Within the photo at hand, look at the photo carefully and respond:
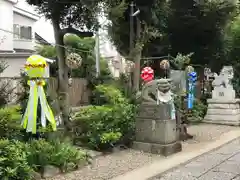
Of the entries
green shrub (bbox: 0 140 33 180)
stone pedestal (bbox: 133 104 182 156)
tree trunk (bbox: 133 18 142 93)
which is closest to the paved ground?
stone pedestal (bbox: 133 104 182 156)

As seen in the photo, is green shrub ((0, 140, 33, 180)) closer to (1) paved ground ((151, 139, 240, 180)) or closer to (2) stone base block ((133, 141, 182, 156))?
(1) paved ground ((151, 139, 240, 180))

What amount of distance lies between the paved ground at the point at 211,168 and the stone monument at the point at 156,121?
77 cm

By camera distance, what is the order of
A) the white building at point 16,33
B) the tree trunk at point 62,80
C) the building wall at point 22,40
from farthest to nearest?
the building wall at point 22,40, the white building at point 16,33, the tree trunk at point 62,80

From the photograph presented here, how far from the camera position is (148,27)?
41.2 feet

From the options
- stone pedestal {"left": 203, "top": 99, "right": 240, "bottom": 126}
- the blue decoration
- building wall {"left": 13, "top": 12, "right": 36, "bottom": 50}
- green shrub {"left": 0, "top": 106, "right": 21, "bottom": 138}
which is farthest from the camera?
building wall {"left": 13, "top": 12, "right": 36, "bottom": 50}

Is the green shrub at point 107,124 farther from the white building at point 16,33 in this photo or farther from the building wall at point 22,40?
the building wall at point 22,40

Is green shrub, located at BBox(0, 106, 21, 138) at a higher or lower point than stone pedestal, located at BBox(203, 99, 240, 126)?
higher

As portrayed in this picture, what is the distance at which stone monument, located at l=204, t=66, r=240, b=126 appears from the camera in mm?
13953

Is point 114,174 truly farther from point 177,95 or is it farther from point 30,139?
point 177,95

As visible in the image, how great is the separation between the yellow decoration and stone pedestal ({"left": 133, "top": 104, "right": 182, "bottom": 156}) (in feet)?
7.82

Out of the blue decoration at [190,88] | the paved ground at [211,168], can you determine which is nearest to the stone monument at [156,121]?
the paved ground at [211,168]

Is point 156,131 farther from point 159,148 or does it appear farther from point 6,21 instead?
point 6,21

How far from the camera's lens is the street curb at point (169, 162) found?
662cm

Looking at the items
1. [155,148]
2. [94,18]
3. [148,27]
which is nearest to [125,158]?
[155,148]
